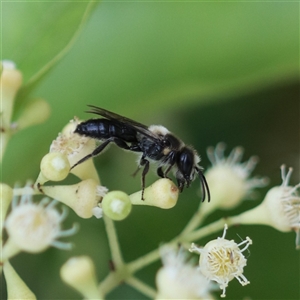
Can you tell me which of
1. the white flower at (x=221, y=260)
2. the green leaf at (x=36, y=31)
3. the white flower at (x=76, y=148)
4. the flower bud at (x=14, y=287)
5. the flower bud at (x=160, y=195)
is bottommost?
the flower bud at (x=14, y=287)

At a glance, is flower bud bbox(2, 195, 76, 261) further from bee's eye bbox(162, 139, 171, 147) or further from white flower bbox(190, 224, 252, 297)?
bee's eye bbox(162, 139, 171, 147)

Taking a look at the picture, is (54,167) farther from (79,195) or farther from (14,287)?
(14,287)

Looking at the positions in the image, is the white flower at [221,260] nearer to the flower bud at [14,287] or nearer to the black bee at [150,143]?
the black bee at [150,143]

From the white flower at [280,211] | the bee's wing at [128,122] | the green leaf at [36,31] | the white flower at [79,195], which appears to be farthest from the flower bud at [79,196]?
the white flower at [280,211]

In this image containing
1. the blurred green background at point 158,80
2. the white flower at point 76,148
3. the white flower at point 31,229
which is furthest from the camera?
the blurred green background at point 158,80

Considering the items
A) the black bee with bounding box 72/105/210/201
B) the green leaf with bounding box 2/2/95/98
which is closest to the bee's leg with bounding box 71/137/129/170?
the black bee with bounding box 72/105/210/201

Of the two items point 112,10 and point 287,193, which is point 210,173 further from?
point 112,10

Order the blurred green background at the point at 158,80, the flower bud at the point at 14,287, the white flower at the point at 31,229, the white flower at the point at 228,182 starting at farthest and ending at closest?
the blurred green background at the point at 158,80
the white flower at the point at 228,182
the flower bud at the point at 14,287
the white flower at the point at 31,229
